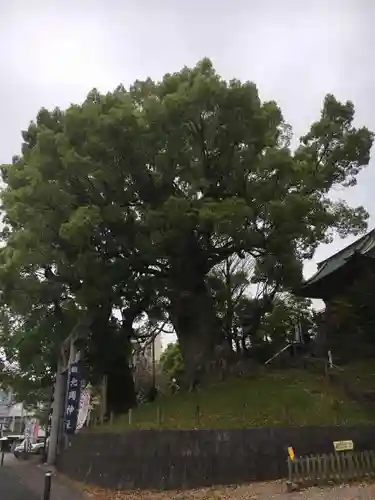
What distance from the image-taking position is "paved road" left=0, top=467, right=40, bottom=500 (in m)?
13.0

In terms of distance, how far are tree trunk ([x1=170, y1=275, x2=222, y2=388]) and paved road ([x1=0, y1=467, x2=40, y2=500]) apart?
688 centimetres

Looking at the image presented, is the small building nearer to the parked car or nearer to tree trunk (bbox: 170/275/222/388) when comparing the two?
the parked car

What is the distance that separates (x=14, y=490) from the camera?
14.5m

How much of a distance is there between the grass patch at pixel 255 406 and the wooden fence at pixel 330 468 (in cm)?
165

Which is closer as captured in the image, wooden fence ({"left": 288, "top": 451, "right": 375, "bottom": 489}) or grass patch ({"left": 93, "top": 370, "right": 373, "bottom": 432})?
wooden fence ({"left": 288, "top": 451, "right": 375, "bottom": 489})

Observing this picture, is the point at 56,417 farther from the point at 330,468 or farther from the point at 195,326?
the point at 330,468

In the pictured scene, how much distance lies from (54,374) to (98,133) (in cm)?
1573

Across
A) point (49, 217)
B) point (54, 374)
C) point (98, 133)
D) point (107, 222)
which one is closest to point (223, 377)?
point (107, 222)

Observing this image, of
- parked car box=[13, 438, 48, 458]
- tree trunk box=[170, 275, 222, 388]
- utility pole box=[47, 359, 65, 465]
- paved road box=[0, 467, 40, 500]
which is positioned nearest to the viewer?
paved road box=[0, 467, 40, 500]

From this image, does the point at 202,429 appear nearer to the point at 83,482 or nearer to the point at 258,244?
the point at 83,482

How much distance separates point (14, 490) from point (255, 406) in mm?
7706

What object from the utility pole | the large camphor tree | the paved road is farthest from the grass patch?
the utility pole

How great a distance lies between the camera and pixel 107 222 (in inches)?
694

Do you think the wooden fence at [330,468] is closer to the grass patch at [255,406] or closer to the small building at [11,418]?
the grass patch at [255,406]
